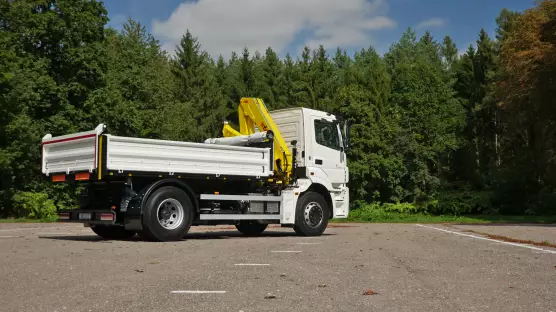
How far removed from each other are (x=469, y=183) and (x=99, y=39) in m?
29.0

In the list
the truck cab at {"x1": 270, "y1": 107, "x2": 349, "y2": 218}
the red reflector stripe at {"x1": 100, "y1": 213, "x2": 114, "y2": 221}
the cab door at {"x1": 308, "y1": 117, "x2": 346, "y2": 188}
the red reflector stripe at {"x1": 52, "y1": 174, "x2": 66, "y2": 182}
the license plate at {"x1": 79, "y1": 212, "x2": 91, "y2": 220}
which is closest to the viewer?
the red reflector stripe at {"x1": 100, "y1": 213, "x2": 114, "y2": 221}

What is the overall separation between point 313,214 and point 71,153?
252 inches

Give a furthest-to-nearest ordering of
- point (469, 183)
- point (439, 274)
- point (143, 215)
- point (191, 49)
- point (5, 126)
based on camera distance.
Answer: point (191, 49)
point (469, 183)
point (5, 126)
point (143, 215)
point (439, 274)

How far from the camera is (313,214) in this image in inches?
675

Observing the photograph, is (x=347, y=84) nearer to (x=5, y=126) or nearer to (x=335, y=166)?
(x=5, y=126)

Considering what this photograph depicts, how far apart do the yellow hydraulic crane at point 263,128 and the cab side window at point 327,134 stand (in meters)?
1.05

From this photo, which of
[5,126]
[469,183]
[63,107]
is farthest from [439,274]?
[469,183]

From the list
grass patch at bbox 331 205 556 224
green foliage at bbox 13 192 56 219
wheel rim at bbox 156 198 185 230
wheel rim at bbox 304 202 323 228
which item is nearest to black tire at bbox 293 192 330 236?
wheel rim at bbox 304 202 323 228

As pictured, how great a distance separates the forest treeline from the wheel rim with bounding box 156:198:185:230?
19.2 meters

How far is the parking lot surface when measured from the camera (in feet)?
19.0

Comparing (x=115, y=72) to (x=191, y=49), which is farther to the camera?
(x=191, y=49)

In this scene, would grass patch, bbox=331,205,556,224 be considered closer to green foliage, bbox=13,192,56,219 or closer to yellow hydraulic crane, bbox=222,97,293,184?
green foliage, bbox=13,192,56,219

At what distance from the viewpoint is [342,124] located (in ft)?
60.2

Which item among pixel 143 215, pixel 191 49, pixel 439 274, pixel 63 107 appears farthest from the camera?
pixel 191 49
